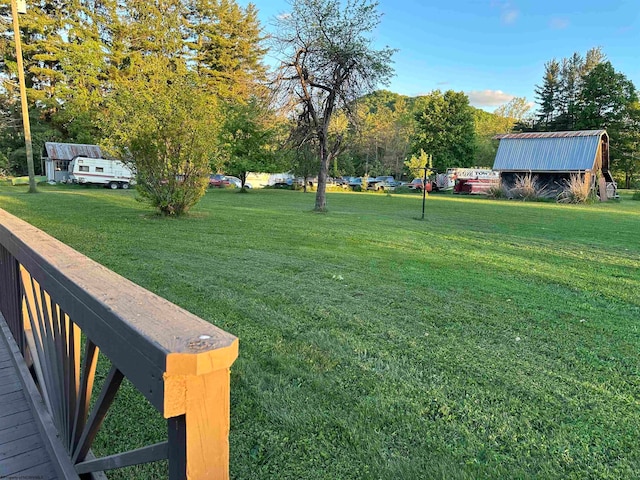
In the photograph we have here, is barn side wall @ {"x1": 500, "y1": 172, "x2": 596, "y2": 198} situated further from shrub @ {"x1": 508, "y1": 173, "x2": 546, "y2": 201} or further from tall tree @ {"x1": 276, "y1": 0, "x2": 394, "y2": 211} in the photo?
tall tree @ {"x1": 276, "y1": 0, "x2": 394, "y2": 211}

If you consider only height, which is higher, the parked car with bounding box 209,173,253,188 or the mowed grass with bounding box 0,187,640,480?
the parked car with bounding box 209,173,253,188

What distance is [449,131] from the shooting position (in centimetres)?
4431

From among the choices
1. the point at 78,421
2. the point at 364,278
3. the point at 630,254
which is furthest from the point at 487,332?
the point at 630,254

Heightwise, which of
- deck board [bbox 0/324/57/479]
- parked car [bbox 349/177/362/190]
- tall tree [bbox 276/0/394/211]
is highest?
tall tree [bbox 276/0/394/211]

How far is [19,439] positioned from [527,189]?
2758cm

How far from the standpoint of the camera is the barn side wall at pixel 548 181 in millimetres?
25780

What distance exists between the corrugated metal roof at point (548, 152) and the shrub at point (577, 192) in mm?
1892

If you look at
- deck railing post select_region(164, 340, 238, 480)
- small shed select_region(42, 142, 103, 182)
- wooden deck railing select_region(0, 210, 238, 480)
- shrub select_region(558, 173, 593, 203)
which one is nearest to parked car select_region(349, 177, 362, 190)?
shrub select_region(558, 173, 593, 203)

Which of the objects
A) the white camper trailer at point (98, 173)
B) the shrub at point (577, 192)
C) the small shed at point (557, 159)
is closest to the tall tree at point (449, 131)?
the small shed at point (557, 159)

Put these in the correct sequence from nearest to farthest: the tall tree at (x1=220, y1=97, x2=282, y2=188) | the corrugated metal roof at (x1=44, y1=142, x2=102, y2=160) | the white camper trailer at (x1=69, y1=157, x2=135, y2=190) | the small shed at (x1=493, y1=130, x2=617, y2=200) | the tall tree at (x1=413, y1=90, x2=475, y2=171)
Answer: the small shed at (x1=493, y1=130, x2=617, y2=200)
the tall tree at (x1=220, y1=97, x2=282, y2=188)
the white camper trailer at (x1=69, y1=157, x2=135, y2=190)
the corrugated metal roof at (x1=44, y1=142, x2=102, y2=160)
the tall tree at (x1=413, y1=90, x2=475, y2=171)

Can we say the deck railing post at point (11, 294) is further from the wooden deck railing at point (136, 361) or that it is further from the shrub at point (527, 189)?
the shrub at point (527, 189)

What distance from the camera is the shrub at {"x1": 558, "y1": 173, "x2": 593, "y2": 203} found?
22.4 metres

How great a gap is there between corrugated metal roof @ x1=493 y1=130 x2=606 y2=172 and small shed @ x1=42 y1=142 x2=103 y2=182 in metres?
28.5

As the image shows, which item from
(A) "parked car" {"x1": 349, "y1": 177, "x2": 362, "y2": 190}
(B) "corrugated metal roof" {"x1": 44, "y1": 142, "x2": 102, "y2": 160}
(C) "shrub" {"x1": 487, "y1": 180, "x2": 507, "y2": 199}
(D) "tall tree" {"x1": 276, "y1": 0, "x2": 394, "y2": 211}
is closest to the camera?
(D) "tall tree" {"x1": 276, "y1": 0, "x2": 394, "y2": 211}
